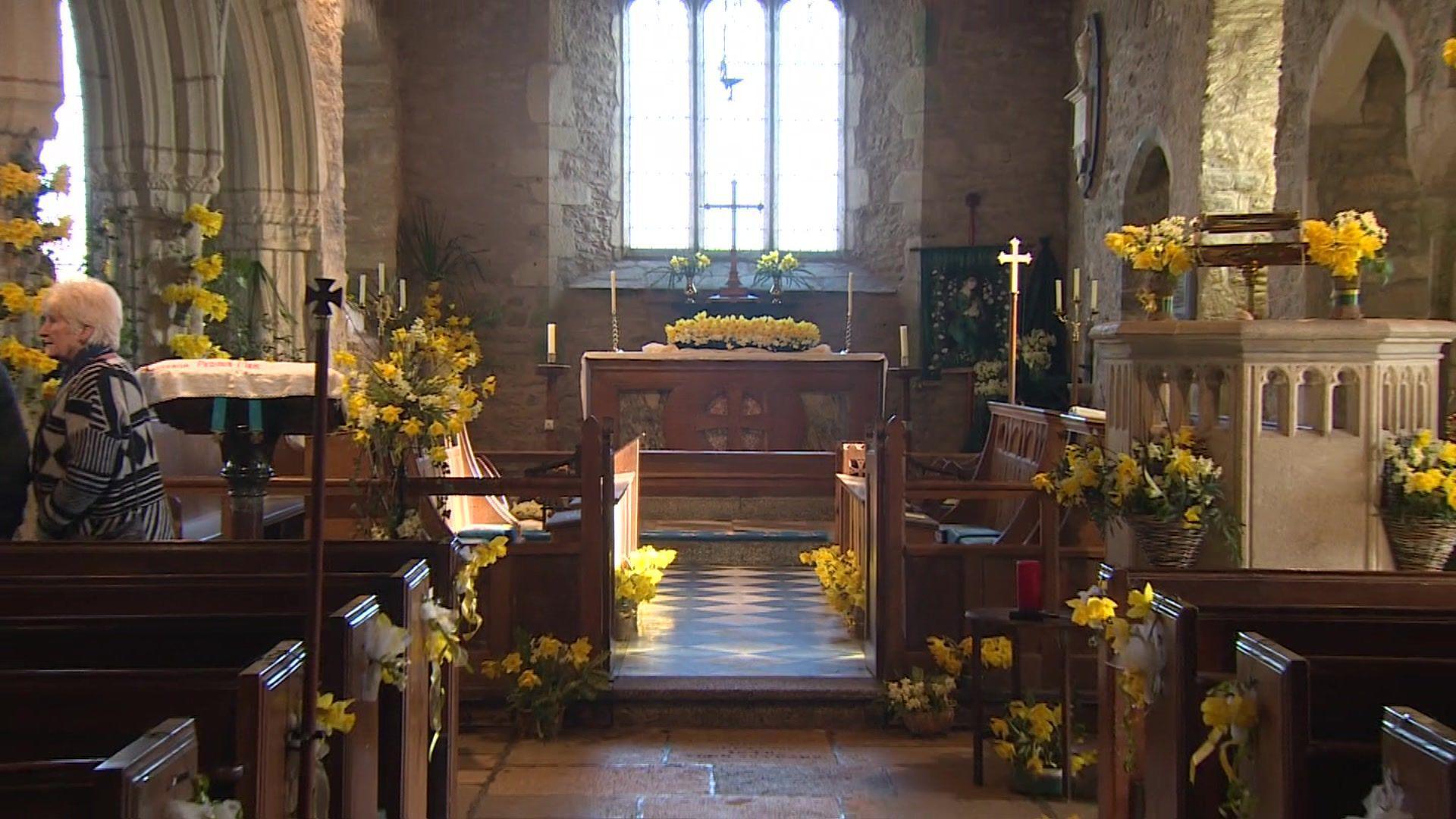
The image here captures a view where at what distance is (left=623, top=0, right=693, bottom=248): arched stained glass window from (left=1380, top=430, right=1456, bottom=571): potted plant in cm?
895

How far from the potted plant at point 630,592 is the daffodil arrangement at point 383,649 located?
3.06 metres

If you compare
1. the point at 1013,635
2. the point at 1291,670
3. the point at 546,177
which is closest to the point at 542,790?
the point at 1013,635

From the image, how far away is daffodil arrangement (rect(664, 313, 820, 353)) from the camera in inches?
379

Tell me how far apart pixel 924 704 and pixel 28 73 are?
3.74 m

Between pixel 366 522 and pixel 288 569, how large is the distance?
5.77 ft

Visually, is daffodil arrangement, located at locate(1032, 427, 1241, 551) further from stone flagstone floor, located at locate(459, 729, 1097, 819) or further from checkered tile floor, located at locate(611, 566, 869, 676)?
checkered tile floor, located at locate(611, 566, 869, 676)

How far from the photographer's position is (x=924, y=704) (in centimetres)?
477

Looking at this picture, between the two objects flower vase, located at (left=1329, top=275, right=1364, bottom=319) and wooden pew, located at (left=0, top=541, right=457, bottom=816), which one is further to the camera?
flower vase, located at (left=1329, top=275, right=1364, bottom=319)

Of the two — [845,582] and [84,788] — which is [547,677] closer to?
[845,582]

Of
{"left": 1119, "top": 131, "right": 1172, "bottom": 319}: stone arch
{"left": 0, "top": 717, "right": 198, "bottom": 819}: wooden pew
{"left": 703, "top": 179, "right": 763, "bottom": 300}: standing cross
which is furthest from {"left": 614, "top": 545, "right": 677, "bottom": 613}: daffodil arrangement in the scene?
{"left": 703, "top": 179, "right": 763, "bottom": 300}: standing cross

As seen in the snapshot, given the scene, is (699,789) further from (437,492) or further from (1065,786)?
(437,492)

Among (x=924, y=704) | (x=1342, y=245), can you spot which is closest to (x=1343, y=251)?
(x=1342, y=245)

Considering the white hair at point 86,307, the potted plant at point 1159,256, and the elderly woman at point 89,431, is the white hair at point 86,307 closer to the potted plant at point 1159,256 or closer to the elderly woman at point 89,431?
the elderly woman at point 89,431

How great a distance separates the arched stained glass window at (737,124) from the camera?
12164 mm
